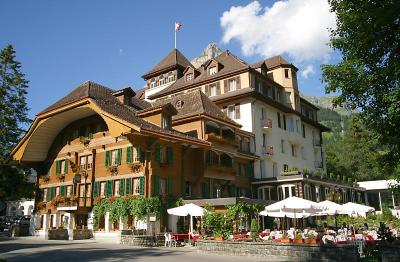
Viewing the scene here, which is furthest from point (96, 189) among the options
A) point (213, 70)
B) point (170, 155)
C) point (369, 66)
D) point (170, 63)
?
point (369, 66)

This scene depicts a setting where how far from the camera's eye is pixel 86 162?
3425 centimetres

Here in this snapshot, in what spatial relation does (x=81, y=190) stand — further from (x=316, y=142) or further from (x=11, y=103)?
(x=316, y=142)

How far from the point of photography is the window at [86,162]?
3388 cm

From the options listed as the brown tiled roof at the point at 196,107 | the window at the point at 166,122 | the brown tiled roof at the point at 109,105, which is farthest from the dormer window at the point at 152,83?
the window at the point at 166,122

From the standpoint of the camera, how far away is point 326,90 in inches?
670

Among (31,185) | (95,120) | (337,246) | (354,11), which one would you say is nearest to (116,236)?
(95,120)

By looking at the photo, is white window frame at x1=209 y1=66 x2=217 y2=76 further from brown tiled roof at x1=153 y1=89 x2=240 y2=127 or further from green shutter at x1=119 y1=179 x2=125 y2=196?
green shutter at x1=119 y1=179 x2=125 y2=196

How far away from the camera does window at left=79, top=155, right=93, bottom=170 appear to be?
33875mm

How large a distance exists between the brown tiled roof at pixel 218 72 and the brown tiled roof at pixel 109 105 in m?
9.59

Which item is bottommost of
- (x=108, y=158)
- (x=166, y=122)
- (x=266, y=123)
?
(x=108, y=158)

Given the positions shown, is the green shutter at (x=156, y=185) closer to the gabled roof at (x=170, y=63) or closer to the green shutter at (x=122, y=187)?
the green shutter at (x=122, y=187)

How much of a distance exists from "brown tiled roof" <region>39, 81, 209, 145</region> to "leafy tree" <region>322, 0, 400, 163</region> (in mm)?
14364

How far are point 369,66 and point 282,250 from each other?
8.24 m

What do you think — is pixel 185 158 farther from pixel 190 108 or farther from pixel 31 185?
pixel 31 185
